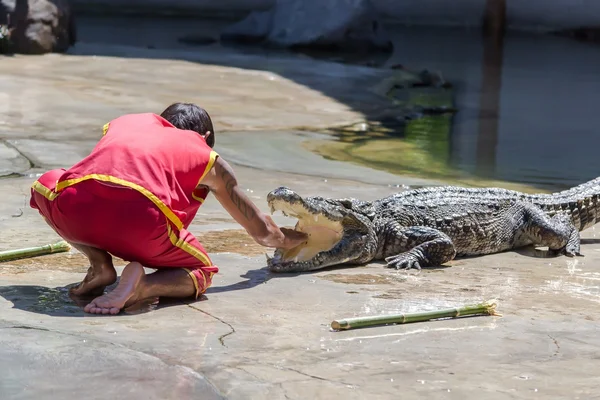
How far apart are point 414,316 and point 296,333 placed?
49 centimetres

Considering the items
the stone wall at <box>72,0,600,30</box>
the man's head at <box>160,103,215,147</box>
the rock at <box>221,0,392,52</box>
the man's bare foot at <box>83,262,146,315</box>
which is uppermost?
the stone wall at <box>72,0,600,30</box>

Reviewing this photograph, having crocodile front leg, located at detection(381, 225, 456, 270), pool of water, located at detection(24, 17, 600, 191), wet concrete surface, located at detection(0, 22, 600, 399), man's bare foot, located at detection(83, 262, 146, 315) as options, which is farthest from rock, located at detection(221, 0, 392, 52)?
man's bare foot, located at detection(83, 262, 146, 315)

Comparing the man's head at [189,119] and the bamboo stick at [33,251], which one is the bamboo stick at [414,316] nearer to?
the man's head at [189,119]

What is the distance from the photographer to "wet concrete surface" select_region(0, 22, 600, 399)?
10.7 feet

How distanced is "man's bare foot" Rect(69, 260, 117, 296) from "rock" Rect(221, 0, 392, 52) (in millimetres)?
14095

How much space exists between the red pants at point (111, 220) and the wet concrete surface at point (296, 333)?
242mm

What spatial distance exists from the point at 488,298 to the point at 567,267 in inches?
45.3

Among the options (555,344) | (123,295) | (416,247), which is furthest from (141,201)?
(416,247)

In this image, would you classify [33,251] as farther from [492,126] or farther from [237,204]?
[492,126]

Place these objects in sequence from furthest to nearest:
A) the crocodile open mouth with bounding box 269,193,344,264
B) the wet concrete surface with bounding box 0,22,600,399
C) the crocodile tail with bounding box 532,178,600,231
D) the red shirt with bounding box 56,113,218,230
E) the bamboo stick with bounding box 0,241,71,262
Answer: the crocodile tail with bounding box 532,178,600,231
the crocodile open mouth with bounding box 269,193,344,264
the bamboo stick with bounding box 0,241,71,262
the red shirt with bounding box 56,113,218,230
the wet concrete surface with bounding box 0,22,600,399

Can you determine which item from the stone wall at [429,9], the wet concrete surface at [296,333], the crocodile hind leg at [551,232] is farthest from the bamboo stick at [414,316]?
the stone wall at [429,9]

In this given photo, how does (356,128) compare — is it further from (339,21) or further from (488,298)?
(339,21)

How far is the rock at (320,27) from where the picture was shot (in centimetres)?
1803

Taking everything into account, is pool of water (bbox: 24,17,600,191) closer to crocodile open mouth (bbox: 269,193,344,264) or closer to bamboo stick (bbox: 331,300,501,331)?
crocodile open mouth (bbox: 269,193,344,264)
